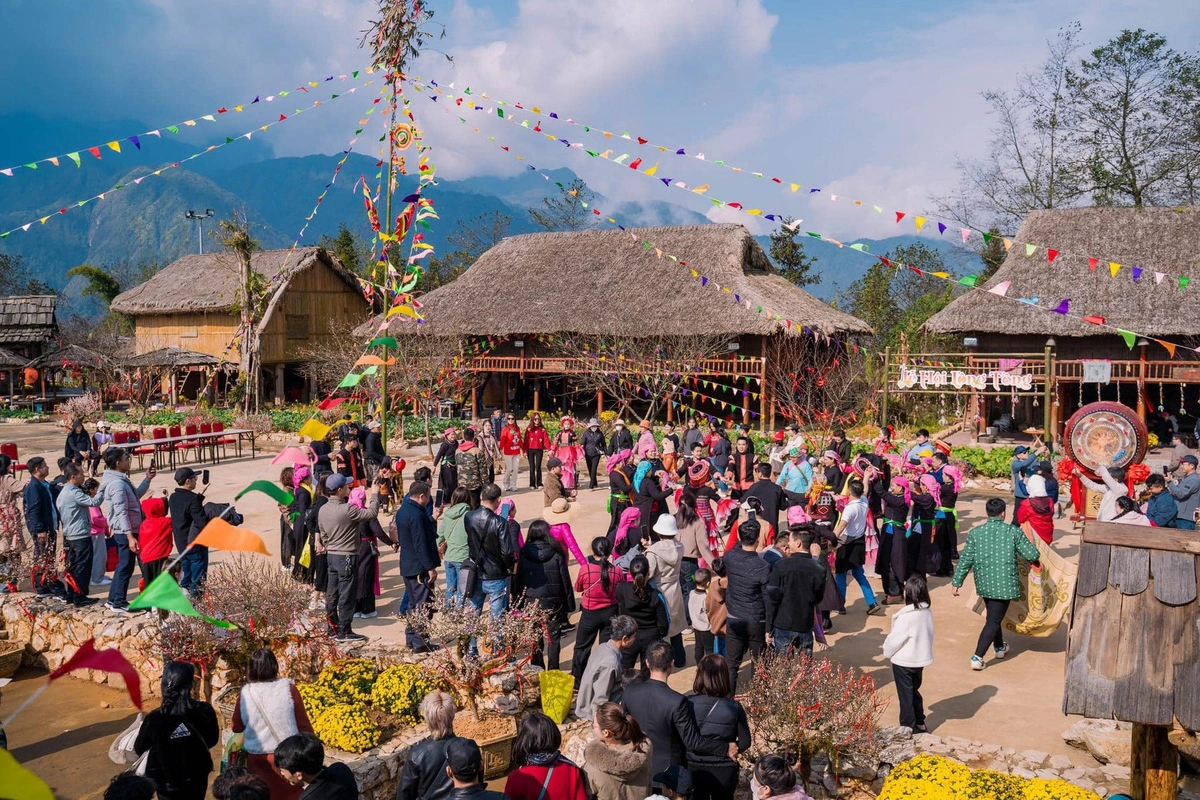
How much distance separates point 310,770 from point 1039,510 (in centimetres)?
860

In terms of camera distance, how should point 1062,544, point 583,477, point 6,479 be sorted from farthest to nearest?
1. point 583,477
2. point 1062,544
3. point 6,479

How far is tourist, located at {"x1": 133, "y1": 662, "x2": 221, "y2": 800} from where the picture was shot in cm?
455

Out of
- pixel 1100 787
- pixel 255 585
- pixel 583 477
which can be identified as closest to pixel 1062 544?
pixel 1100 787

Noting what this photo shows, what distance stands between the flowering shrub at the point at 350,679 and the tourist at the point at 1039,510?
670cm

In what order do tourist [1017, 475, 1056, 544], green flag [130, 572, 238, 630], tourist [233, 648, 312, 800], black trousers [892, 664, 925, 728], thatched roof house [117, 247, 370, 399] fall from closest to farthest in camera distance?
green flag [130, 572, 238, 630], tourist [233, 648, 312, 800], black trousers [892, 664, 925, 728], tourist [1017, 475, 1056, 544], thatched roof house [117, 247, 370, 399]

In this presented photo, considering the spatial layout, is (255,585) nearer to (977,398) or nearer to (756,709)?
(756,709)

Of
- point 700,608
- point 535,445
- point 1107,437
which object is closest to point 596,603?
point 700,608

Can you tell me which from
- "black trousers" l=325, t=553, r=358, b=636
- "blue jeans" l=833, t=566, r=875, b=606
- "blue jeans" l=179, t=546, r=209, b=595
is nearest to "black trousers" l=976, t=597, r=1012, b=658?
"blue jeans" l=833, t=566, r=875, b=606

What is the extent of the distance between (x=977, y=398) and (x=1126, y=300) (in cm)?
452

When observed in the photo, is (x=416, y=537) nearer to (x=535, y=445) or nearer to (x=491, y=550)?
(x=491, y=550)

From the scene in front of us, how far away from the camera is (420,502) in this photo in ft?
26.3

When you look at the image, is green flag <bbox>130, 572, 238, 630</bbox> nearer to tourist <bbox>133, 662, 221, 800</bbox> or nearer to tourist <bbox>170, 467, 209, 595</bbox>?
tourist <bbox>133, 662, 221, 800</bbox>

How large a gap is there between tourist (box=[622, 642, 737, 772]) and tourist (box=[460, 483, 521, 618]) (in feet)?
7.93

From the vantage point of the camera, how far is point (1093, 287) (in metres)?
22.6
